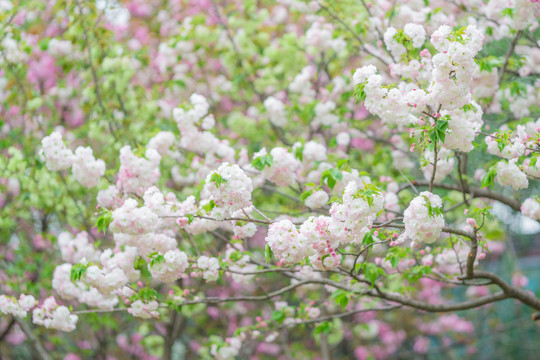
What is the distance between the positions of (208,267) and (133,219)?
0.82m

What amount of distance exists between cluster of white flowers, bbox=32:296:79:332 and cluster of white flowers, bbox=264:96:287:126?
9.32ft

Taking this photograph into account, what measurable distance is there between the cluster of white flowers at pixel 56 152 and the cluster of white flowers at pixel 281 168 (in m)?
1.43

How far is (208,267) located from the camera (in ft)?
12.7

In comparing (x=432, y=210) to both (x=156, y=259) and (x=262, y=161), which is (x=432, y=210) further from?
(x=156, y=259)

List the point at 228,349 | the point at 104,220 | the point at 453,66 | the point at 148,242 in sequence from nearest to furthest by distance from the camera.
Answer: the point at 453,66 < the point at 104,220 < the point at 148,242 < the point at 228,349

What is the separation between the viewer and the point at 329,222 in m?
2.88

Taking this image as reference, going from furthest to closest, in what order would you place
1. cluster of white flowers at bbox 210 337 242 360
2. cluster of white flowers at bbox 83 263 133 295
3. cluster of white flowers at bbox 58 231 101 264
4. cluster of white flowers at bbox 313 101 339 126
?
1. cluster of white flowers at bbox 313 101 339 126
2. cluster of white flowers at bbox 210 337 242 360
3. cluster of white flowers at bbox 58 231 101 264
4. cluster of white flowers at bbox 83 263 133 295

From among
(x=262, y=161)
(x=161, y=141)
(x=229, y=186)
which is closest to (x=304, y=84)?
(x=161, y=141)

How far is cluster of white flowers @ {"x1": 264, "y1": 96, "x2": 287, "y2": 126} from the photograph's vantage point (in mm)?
5777

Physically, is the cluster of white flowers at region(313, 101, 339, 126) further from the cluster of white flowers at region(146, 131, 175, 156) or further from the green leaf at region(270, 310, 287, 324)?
the green leaf at region(270, 310, 287, 324)

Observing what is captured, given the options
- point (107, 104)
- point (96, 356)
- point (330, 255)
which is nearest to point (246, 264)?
point (330, 255)

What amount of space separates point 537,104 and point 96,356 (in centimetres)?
607

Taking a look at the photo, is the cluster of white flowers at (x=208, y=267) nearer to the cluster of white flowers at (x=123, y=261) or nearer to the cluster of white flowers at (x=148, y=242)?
the cluster of white flowers at (x=148, y=242)

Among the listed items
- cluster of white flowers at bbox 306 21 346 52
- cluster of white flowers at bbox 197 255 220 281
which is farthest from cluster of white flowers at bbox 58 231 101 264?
cluster of white flowers at bbox 306 21 346 52
